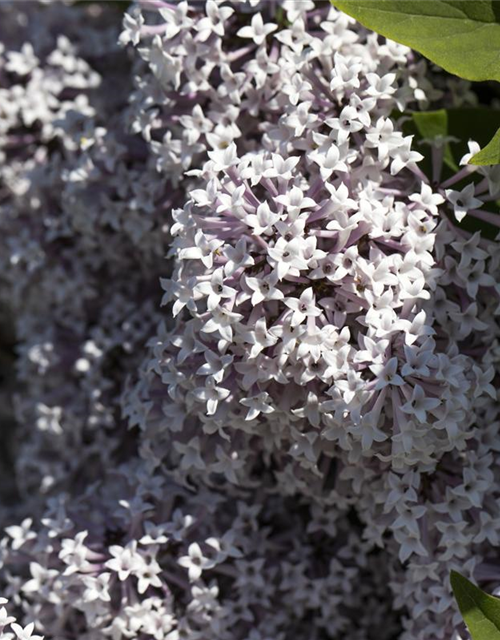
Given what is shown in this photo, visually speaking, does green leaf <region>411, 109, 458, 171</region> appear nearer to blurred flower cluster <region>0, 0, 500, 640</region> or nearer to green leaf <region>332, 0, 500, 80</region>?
blurred flower cluster <region>0, 0, 500, 640</region>

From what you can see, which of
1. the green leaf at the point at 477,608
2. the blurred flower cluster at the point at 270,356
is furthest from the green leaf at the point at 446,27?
the green leaf at the point at 477,608

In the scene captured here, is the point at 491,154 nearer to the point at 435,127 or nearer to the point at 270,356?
the point at 435,127

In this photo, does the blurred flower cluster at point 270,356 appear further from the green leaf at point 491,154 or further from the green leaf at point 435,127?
the green leaf at point 491,154

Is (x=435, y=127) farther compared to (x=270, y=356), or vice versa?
(x=435, y=127)

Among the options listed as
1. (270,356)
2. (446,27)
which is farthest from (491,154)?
(270,356)

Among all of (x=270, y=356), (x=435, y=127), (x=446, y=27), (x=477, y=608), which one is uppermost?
(x=446, y=27)

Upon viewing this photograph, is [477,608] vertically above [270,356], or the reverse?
[270,356]

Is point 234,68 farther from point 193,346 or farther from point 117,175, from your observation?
point 193,346

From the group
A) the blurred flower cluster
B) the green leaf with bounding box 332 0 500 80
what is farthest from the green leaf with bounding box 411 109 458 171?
the green leaf with bounding box 332 0 500 80
